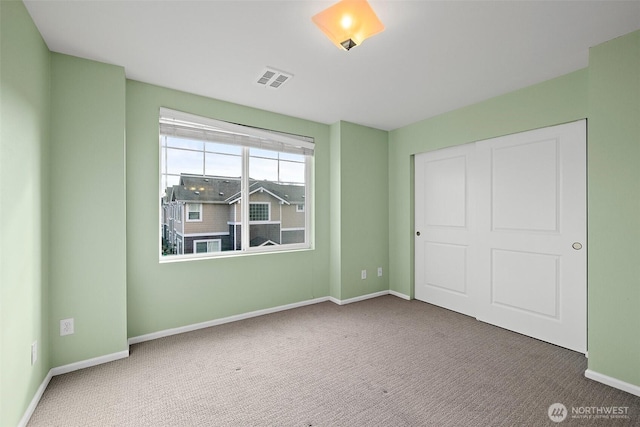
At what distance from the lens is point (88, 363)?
2311 millimetres

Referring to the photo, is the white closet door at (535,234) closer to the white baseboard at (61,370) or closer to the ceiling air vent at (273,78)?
the ceiling air vent at (273,78)

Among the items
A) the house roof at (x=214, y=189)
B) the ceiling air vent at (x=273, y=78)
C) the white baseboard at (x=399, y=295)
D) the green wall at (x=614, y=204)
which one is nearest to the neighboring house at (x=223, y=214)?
the house roof at (x=214, y=189)

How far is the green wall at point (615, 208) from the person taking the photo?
1974 millimetres

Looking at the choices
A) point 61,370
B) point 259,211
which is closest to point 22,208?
point 61,370

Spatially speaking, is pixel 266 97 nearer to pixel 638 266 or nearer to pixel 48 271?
pixel 48 271

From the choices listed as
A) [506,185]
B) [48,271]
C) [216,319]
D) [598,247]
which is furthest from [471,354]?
[48,271]

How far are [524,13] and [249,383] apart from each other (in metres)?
3.00

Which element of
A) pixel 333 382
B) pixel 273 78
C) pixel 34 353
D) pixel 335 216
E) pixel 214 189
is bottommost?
pixel 333 382

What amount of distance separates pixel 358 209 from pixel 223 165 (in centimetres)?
182

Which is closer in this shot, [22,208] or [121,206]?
[22,208]

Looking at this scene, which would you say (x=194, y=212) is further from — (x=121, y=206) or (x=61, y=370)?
(x=61, y=370)

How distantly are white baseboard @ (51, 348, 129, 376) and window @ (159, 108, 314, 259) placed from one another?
91cm

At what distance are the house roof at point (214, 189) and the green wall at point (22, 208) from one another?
1.07 metres

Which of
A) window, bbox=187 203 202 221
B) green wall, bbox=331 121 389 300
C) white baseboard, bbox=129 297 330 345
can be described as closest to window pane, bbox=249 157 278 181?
window, bbox=187 203 202 221
